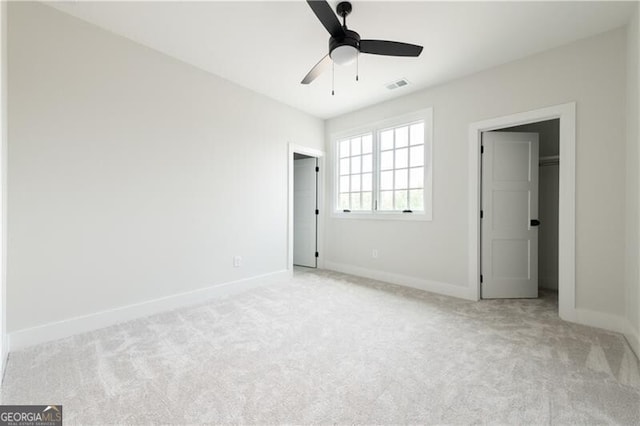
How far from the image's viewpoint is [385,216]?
429cm

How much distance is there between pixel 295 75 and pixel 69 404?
3.59 metres

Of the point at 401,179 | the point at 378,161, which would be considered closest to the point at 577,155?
the point at 401,179

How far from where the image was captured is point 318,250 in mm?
5266

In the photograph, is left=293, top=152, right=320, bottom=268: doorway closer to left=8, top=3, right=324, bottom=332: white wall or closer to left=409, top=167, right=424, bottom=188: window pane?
left=8, top=3, right=324, bottom=332: white wall

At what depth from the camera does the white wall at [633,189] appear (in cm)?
218

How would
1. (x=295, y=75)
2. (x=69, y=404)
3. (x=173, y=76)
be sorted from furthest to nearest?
(x=295, y=75) < (x=173, y=76) < (x=69, y=404)

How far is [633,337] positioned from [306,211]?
4.39m

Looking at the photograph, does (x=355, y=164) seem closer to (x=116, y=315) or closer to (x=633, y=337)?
(x=633, y=337)

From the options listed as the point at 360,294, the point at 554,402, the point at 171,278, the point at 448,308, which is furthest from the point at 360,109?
the point at 554,402

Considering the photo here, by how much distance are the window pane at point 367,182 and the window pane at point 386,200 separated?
26cm

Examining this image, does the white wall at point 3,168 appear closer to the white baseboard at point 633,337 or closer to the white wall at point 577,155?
the white wall at point 577,155

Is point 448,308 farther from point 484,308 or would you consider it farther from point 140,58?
point 140,58

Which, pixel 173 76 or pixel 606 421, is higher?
pixel 173 76

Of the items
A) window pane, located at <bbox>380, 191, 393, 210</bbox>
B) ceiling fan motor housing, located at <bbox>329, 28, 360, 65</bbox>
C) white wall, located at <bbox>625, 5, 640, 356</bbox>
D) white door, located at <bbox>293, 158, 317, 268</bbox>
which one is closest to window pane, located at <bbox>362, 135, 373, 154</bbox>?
window pane, located at <bbox>380, 191, 393, 210</bbox>
